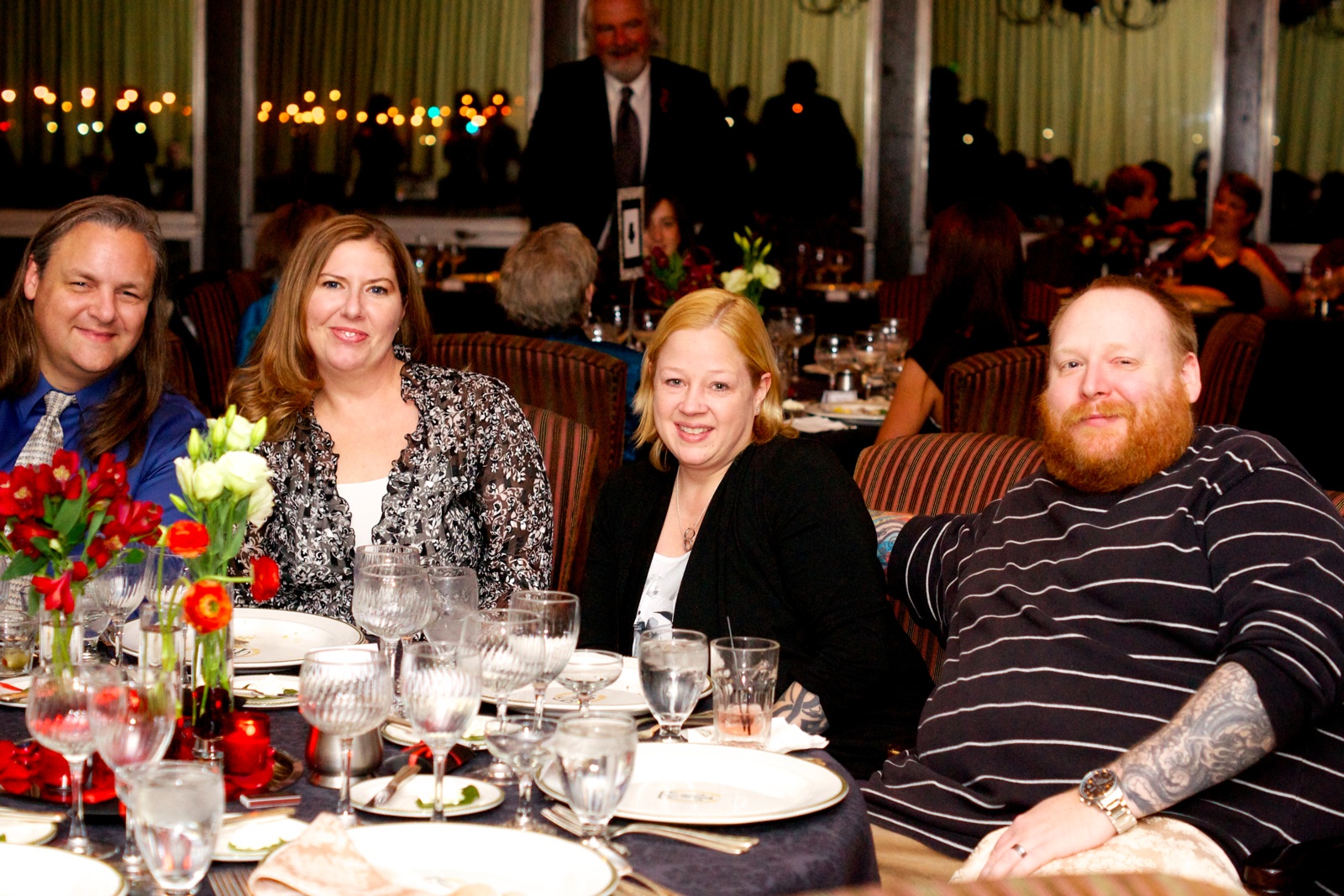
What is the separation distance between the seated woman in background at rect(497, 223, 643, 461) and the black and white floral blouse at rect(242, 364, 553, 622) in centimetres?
152

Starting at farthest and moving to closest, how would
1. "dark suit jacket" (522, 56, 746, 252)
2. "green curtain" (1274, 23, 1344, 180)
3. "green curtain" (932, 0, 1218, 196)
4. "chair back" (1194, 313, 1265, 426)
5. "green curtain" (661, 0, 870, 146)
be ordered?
"green curtain" (661, 0, 870, 146) → "green curtain" (932, 0, 1218, 196) → "green curtain" (1274, 23, 1344, 180) → "dark suit jacket" (522, 56, 746, 252) → "chair back" (1194, 313, 1265, 426)

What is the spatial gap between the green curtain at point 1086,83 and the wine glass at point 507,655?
8.61 m

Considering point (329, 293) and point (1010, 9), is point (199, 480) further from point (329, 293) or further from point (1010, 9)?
point (1010, 9)

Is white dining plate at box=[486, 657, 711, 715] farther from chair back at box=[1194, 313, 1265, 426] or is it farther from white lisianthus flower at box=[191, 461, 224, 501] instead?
chair back at box=[1194, 313, 1265, 426]

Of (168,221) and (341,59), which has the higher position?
(341,59)

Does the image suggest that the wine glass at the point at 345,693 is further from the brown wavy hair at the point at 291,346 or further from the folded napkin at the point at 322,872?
the brown wavy hair at the point at 291,346

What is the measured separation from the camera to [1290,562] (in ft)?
6.73

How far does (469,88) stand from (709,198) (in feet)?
10.7

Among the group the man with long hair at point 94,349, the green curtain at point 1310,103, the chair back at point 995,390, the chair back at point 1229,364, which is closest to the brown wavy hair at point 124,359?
the man with long hair at point 94,349

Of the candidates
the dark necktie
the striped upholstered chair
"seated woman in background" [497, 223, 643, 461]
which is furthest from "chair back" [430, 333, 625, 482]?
the dark necktie

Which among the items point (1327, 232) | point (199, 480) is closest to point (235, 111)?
point (1327, 232)

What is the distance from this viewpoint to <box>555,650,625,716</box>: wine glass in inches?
72.8

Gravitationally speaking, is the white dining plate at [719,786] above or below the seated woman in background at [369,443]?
below

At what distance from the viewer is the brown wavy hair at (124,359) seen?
268 centimetres
